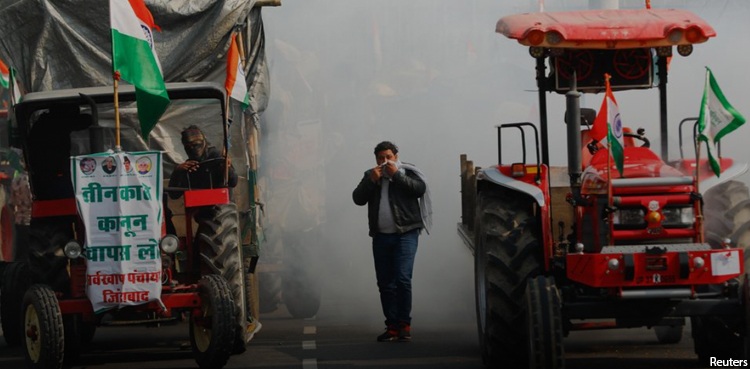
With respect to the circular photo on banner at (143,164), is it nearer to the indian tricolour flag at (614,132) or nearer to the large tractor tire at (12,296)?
the large tractor tire at (12,296)

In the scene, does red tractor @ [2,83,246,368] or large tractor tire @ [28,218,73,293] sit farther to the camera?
large tractor tire @ [28,218,73,293]

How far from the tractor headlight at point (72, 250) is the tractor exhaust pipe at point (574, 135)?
3.93m

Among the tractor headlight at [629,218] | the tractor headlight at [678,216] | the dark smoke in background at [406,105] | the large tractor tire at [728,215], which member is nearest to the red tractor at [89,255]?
the tractor headlight at [629,218]

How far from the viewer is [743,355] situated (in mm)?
11000

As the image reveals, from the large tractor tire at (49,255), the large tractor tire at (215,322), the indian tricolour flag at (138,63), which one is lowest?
the large tractor tire at (215,322)

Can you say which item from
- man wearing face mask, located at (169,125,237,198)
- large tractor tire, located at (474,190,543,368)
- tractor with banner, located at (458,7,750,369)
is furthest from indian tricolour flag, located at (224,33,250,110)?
large tractor tire, located at (474,190,543,368)

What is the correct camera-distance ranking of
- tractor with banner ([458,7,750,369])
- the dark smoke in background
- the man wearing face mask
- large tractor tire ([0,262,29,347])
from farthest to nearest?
1. the dark smoke in background
2. large tractor tire ([0,262,29,347])
3. the man wearing face mask
4. tractor with banner ([458,7,750,369])

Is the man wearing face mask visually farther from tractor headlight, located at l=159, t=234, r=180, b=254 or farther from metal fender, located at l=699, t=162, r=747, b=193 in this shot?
metal fender, located at l=699, t=162, r=747, b=193

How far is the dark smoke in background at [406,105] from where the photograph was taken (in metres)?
20.2

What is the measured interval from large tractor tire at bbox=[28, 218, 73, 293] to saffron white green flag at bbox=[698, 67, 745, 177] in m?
5.34

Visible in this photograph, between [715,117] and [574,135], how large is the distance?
1.04 metres

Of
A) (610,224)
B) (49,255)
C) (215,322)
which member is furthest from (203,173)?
(610,224)

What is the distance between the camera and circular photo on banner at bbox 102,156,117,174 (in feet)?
38.5

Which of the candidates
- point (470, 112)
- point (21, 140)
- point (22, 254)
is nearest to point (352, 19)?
point (470, 112)
